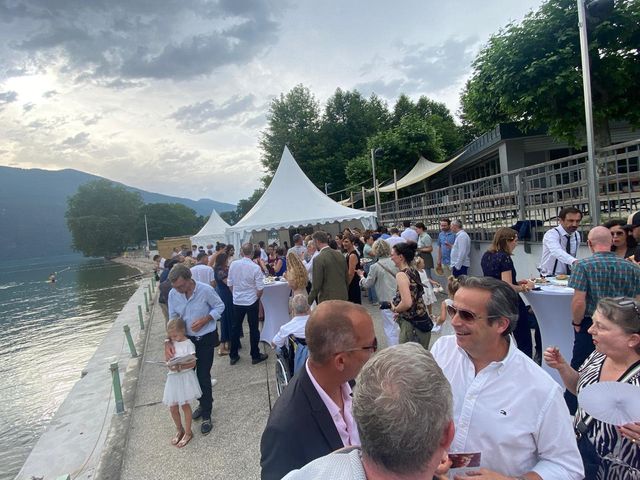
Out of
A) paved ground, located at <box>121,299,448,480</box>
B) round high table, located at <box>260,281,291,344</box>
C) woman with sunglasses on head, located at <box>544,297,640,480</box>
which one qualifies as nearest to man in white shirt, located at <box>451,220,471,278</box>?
round high table, located at <box>260,281,291,344</box>

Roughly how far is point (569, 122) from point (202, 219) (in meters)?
114

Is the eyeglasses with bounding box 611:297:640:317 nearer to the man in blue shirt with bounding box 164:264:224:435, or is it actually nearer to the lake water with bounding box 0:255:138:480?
the man in blue shirt with bounding box 164:264:224:435

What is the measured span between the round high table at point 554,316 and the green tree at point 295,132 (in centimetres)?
3261

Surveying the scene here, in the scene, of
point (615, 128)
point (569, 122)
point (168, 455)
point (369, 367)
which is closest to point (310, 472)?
point (369, 367)

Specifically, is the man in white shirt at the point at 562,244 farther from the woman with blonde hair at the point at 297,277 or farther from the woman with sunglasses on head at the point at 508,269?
the woman with blonde hair at the point at 297,277

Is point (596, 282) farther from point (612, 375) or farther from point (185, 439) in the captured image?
point (185, 439)

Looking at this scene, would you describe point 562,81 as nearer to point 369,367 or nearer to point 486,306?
point 486,306

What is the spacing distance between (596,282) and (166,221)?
105107 millimetres

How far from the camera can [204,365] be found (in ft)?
13.9

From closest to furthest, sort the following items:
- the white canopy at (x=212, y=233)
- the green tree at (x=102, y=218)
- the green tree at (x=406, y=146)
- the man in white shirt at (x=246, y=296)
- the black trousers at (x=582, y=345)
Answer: the black trousers at (x=582, y=345) → the man in white shirt at (x=246, y=296) → the green tree at (x=406, y=146) → the white canopy at (x=212, y=233) → the green tree at (x=102, y=218)

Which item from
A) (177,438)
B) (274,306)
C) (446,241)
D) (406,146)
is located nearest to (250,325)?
(274,306)

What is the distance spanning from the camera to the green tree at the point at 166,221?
307ft

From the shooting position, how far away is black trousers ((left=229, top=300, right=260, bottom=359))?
6168mm

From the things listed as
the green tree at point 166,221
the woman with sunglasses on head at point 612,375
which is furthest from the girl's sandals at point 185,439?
the green tree at point 166,221
